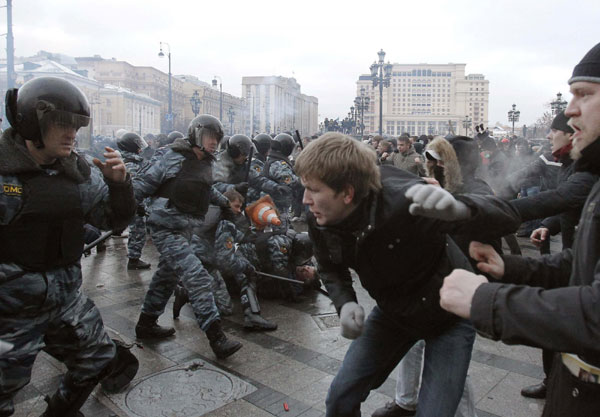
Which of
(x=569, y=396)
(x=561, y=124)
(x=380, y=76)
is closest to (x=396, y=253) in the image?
(x=569, y=396)

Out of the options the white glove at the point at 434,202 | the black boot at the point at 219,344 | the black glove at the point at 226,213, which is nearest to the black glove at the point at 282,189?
the black glove at the point at 226,213

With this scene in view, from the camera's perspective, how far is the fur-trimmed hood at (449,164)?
356 cm

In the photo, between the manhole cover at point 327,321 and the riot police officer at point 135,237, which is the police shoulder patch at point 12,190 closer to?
the manhole cover at point 327,321

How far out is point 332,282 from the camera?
245cm

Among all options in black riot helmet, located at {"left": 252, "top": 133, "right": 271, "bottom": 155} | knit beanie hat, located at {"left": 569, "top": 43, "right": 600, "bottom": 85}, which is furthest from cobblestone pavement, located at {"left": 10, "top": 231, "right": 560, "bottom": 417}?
black riot helmet, located at {"left": 252, "top": 133, "right": 271, "bottom": 155}

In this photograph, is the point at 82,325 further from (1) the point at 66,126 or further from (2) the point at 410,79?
(2) the point at 410,79

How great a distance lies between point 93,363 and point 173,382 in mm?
1016

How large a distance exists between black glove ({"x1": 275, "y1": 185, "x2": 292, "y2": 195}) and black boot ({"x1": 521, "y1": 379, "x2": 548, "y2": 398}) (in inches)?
185

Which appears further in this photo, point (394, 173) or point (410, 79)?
point (410, 79)

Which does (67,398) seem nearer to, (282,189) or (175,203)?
(175,203)

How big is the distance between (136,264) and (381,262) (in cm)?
625

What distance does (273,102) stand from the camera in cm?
9525

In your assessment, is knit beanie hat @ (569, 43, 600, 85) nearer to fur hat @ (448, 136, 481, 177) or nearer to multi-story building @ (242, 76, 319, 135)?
fur hat @ (448, 136, 481, 177)

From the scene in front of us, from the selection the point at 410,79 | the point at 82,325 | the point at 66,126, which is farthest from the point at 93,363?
the point at 410,79
